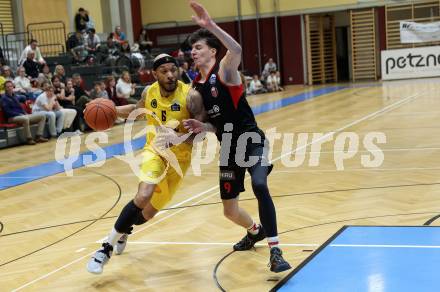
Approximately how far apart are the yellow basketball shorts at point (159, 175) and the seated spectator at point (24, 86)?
1187 centimetres

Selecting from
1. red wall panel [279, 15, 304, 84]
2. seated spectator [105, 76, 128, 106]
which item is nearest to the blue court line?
seated spectator [105, 76, 128, 106]

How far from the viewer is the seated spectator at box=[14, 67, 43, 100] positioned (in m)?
16.4

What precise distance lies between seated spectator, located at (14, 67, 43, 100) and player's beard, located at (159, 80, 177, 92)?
11.9 metres

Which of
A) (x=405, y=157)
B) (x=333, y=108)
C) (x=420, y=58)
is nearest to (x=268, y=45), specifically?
(x=420, y=58)

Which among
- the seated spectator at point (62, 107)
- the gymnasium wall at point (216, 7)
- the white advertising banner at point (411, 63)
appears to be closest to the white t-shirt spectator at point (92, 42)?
the seated spectator at point (62, 107)

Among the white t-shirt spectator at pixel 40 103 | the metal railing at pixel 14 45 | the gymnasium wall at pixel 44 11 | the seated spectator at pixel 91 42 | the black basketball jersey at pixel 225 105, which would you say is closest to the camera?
the black basketball jersey at pixel 225 105

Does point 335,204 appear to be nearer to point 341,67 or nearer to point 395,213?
point 395,213

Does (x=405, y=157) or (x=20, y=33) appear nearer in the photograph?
(x=405, y=157)

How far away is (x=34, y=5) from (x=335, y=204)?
1910 centimetres

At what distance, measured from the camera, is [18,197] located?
8.88 m

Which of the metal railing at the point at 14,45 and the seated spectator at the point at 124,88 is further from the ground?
the metal railing at the point at 14,45

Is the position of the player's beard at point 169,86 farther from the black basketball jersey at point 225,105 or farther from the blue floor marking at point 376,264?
the blue floor marking at point 376,264

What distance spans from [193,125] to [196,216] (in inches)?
90.8

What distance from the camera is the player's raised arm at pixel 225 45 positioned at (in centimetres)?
452
